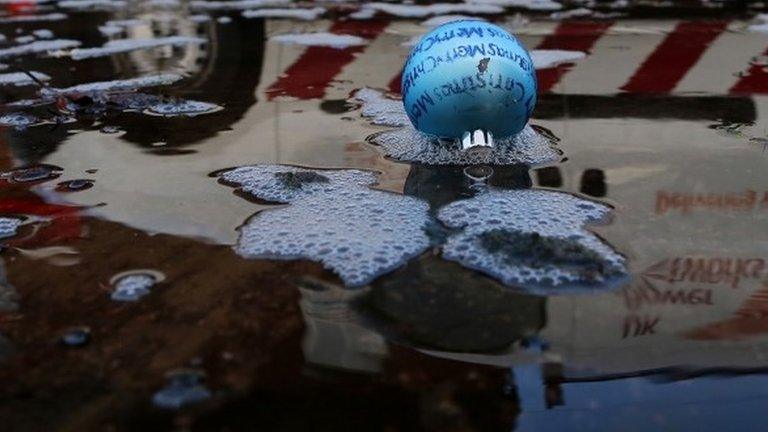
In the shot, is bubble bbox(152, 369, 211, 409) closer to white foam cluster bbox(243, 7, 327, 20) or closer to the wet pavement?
the wet pavement

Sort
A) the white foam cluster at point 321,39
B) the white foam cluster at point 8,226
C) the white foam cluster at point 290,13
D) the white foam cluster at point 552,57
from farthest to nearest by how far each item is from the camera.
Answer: the white foam cluster at point 290,13 < the white foam cluster at point 321,39 < the white foam cluster at point 552,57 < the white foam cluster at point 8,226

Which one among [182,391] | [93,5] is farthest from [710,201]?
[93,5]

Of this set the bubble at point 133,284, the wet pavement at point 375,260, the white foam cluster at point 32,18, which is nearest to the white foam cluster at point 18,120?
the wet pavement at point 375,260

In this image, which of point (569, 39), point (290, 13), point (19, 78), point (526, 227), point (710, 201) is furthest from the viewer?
point (290, 13)

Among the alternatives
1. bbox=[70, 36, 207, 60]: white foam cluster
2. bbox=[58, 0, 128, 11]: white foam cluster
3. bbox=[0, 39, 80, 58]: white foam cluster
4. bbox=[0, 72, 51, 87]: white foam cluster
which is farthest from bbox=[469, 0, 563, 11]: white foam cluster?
bbox=[0, 72, 51, 87]: white foam cluster

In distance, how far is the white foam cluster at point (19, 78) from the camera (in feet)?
13.1

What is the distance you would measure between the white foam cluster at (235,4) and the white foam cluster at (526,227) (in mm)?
4546

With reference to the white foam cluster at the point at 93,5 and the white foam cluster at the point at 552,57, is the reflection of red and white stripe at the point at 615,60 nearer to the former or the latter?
the white foam cluster at the point at 552,57

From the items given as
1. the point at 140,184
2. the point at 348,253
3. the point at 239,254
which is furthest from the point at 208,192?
the point at 348,253

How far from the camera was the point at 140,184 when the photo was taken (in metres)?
2.58

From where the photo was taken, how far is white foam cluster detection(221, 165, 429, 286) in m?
2.02

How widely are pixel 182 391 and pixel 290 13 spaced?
4963 mm

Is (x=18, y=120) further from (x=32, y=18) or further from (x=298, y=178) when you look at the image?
(x=32, y=18)

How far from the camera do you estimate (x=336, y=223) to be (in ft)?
7.29
